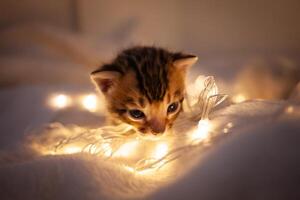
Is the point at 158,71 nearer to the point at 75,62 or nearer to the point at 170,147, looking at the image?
the point at 170,147

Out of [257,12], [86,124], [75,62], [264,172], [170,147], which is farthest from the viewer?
[75,62]

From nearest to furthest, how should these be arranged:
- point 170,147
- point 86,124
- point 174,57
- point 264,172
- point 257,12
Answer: point 264,172 < point 170,147 < point 174,57 < point 86,124 < point 257,12

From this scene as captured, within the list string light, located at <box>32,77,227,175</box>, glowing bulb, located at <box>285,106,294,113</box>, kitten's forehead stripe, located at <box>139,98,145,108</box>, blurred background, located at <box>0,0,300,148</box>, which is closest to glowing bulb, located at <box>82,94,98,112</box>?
blurred background, located at <box>0,0,300,148</box>

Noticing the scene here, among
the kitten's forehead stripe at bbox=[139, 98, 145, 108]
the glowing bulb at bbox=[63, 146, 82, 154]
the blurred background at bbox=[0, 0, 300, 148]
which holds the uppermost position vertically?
the blurred background at bbox=[0, 0, 300, 148]

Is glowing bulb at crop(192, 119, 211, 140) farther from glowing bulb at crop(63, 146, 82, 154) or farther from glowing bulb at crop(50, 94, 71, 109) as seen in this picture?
glowing bulb at crop(50, 94, 71, 109)

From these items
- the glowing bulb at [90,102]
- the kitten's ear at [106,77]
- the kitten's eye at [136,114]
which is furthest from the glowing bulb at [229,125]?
the glowing bulb at [90,102]

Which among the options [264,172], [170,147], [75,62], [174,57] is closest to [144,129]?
[170,147]
